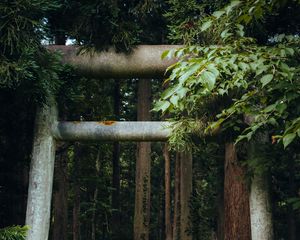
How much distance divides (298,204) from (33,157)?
381cm

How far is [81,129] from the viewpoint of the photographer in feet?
19.0

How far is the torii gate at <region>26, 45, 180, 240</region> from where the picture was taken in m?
5.64

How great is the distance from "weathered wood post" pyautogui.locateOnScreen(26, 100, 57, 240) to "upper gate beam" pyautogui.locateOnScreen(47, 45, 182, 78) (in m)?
0.75

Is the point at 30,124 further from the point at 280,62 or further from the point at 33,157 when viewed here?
the point at 280,62

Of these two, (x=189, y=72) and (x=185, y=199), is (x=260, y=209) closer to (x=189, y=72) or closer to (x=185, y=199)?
(x=189, y=72)

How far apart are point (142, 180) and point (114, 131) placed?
7.40 meters

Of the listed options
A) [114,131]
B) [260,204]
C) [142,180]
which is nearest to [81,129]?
[114,131]

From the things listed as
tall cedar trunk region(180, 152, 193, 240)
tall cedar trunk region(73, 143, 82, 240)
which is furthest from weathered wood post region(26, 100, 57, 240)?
tall cedar trunk region(180, 152, 193, 240)

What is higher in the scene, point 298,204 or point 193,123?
point 193,123

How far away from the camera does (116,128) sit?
5715 mm

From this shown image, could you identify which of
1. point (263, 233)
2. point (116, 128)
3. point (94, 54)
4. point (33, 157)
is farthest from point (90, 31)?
point (263, 233)

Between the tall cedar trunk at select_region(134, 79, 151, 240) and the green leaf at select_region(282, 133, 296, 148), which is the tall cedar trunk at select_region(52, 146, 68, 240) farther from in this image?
the green leaf at select_region(282, 133, 296, 148)

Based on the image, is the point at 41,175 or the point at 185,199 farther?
the point at 185,199

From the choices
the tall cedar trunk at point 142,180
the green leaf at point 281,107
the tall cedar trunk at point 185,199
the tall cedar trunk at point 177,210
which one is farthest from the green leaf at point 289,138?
the tall cedar trunk at point 177,210
